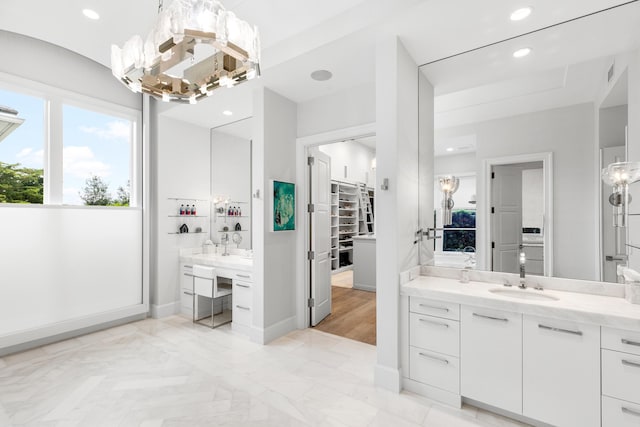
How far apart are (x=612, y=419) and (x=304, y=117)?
3702 millimetres

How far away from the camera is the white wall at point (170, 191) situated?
164 inches

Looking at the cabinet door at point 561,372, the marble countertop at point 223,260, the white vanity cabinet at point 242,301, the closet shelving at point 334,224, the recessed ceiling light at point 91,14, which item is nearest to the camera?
the cabinet door at point 561,372

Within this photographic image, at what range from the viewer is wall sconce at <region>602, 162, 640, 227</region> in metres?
1.93

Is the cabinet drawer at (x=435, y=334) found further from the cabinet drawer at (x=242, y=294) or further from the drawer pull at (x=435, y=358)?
the cabinet drawer at (x=242, y=294)

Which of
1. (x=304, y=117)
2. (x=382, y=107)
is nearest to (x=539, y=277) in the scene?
(x=382, y=107)

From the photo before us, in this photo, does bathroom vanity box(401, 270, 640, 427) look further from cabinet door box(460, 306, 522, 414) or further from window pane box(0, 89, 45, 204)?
window pane box(0, 89, 45, 204)

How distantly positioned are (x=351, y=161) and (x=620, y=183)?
540cm

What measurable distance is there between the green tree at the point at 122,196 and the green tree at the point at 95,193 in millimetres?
87

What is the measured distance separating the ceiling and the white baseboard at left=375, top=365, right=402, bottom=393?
2696mm

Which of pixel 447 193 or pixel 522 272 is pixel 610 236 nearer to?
pixel 522 272

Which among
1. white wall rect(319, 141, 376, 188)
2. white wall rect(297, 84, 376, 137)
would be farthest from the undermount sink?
white wall rect(319, 141, 376, 188)

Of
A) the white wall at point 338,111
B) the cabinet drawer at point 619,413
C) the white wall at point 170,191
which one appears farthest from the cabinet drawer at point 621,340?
the white wall at point 170,191

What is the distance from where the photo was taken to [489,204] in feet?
8.45

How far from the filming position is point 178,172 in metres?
4.39
